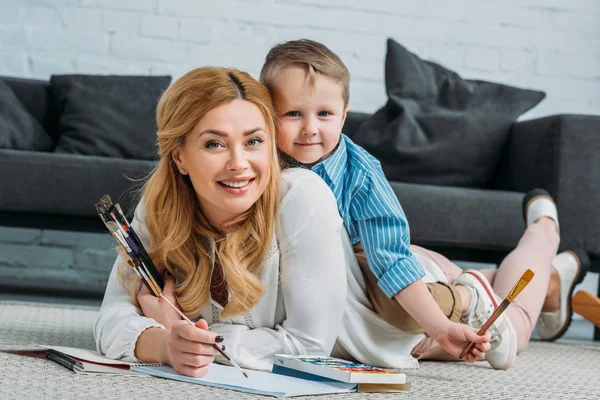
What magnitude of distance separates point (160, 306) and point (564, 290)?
1208mm

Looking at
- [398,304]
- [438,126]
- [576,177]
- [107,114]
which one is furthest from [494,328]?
[107,114]

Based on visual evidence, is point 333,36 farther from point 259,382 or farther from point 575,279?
point 259,382

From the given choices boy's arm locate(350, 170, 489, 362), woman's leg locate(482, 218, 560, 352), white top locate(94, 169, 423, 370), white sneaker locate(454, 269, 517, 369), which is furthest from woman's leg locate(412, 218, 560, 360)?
white top locate(94, 169, 423, 370)

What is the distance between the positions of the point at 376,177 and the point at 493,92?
1542 millimetres

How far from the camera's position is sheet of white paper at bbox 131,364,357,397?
112 cm

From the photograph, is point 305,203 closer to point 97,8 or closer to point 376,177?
point 376,177

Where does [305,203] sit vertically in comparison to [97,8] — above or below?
below

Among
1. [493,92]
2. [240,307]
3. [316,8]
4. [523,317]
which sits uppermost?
[316,8]

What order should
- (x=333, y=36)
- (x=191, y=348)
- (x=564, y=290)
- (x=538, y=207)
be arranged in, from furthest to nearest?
(x=333, y=36)
(x=538, y=207)
(x=564, y=290)
(x=191, y=348)

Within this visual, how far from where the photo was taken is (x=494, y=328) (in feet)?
5.16

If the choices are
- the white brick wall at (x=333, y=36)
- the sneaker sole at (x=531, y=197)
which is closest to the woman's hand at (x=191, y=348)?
the sneaker sole at (x=531, y=197)

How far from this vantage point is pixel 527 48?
3416 mm

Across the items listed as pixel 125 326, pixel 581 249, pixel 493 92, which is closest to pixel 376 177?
pixel 125 326

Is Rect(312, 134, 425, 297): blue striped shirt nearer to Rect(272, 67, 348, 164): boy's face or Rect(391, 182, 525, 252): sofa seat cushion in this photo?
Rect(272, 67, 348, 164): boy's face
